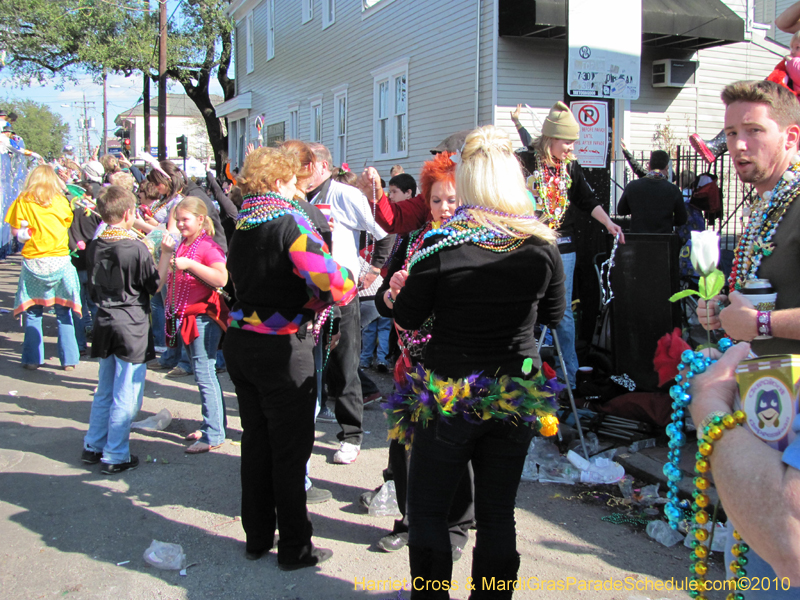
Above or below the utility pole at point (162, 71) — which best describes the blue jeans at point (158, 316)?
below

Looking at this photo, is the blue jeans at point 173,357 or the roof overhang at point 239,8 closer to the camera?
the blue jeans at point 173,357

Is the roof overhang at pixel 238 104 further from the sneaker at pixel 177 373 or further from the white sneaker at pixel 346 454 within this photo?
the white sneaker at pixel 346 454

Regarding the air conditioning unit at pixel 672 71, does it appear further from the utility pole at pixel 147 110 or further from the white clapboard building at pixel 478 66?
the utility pole at pixel 147 110

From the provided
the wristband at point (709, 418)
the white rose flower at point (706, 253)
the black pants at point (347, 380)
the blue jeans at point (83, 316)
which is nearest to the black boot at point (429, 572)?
the wristband at point (709, 418)

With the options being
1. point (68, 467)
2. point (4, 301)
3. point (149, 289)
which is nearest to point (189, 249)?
point (149, 289)

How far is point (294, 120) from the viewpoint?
20.3 metres

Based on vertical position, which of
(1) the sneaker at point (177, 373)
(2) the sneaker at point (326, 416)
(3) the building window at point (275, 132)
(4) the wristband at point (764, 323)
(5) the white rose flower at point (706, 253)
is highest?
(3) the building window at point (275, 132)

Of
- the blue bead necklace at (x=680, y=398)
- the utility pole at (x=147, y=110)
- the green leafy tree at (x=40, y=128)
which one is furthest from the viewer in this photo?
the green leafy tree at (x=40, y=128)

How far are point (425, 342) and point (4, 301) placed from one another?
36.6ft

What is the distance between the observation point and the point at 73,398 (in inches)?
251

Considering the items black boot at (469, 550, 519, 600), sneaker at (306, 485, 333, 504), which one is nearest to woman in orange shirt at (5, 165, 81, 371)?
sneaker at (306, 485, 333, 504)

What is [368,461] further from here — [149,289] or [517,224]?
[517,224]

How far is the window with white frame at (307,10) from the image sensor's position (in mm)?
18516

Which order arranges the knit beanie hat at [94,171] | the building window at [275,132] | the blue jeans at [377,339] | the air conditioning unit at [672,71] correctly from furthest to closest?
the building window at [275,132], the knit beanie hat at [94,171], the air conditioning unit at [672,71], the blue jeans at [377,339]
